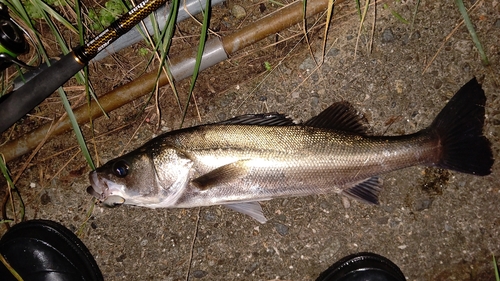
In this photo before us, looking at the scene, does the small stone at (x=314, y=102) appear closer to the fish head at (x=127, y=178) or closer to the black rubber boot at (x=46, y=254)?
the fish head at (x=127, y=178)

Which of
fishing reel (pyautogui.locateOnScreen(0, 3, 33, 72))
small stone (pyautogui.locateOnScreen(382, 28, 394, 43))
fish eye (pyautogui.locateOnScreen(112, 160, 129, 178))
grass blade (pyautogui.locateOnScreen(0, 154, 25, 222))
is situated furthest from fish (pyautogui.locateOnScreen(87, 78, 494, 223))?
fishing reel (pyautogui.locateOnScreen(0, 3, 33, 72))

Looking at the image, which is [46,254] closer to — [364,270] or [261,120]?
[261,120]

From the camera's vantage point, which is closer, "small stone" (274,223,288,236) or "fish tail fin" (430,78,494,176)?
"fish tail fin" (430,78,494,176)

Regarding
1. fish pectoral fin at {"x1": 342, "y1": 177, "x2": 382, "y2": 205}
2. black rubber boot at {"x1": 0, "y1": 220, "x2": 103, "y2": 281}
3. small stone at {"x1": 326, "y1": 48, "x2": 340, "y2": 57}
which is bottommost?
fish pectoral fin at {"x1": 342, "y1": 177, "x2": 382, "y2": 205}

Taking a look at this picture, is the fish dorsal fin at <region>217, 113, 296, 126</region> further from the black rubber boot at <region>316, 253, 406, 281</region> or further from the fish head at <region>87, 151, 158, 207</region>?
the black rubber boot at <region>316, 253, 406, 281</region>

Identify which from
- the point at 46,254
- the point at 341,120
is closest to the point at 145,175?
the point at 46,254

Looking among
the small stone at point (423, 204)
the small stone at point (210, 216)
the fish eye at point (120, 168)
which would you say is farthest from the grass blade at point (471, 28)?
the fish eye at point (120, 168)

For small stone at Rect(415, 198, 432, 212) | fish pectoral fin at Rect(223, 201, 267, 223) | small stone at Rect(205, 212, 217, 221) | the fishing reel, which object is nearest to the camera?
the fishing reel
